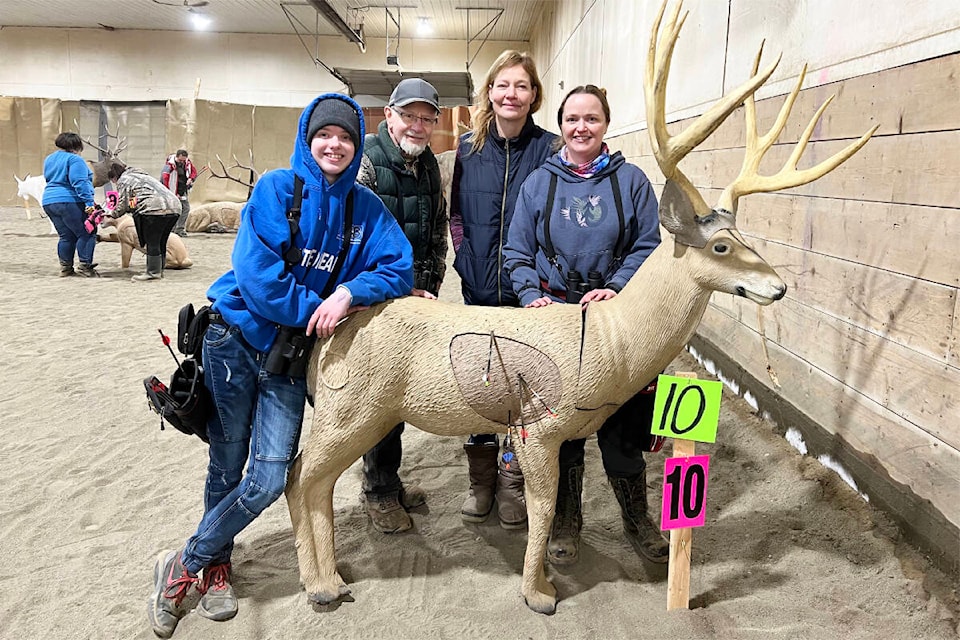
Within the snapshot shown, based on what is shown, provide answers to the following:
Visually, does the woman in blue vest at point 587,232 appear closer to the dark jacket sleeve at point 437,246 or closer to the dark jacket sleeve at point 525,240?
the dark jacket sleeve at point 525,240

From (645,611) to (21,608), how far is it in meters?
2.22

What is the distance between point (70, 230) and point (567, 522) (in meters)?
8.45

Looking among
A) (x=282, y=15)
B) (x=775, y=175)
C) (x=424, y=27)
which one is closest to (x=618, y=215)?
(x=775, y=175)

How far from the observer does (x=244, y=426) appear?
7.25 feet

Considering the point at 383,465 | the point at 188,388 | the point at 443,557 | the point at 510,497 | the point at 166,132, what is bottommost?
the point at 443,557

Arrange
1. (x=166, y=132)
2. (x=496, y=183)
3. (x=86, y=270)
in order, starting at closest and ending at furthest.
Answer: (x=496, y=183), (x=86, y=270), (x=166, y=132)

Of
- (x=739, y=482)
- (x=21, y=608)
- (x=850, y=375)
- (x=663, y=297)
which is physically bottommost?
(x=21, y=608)

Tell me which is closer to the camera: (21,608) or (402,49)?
(21,608)

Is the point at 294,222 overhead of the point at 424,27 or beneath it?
beneath

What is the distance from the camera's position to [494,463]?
2.99 meters

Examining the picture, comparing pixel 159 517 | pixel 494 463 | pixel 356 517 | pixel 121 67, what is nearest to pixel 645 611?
pixel 494 463

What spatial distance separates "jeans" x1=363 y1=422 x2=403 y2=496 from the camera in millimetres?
2848

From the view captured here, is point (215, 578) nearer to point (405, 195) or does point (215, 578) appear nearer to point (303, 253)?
point (303, 253)

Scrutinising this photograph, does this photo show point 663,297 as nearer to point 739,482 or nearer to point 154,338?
point 739,482
